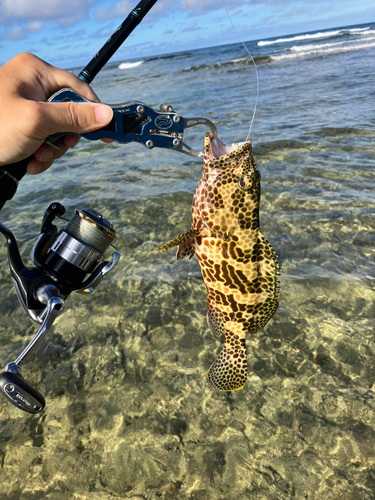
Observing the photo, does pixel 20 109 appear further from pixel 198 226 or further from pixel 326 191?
pixel 326 191

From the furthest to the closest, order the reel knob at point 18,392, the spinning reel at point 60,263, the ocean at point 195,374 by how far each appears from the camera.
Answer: the ocean at point 195,374 < the spinning reel at point 60,263 < the reel knob at point 18,392

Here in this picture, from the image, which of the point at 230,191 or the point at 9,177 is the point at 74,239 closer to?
the point at 9,177

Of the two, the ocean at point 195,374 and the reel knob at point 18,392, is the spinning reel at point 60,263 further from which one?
the ocean at point 195,374

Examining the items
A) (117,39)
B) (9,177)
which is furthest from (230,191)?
(117,39)

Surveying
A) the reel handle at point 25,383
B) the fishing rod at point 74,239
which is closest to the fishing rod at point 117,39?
the fishing rod at point 74,239

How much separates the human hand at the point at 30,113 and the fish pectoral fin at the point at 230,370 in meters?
2.04

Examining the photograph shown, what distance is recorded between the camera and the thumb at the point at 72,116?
2238 millimetres

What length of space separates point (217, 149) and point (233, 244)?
77 cm

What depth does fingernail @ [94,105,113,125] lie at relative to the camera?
229 cm

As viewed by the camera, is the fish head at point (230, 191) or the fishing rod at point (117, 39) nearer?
the fish head at point (230, 191)

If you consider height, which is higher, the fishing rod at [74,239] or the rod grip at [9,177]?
the rod grip at [9,177]

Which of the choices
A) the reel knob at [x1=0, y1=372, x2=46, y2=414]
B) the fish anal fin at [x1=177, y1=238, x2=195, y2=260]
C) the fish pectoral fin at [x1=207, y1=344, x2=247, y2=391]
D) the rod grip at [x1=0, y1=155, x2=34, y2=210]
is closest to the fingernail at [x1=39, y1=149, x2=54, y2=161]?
the rod grip at [x1=0, y1=155, x2=34, y2=210]

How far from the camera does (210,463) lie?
3.00m

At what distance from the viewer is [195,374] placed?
12.2 feet
